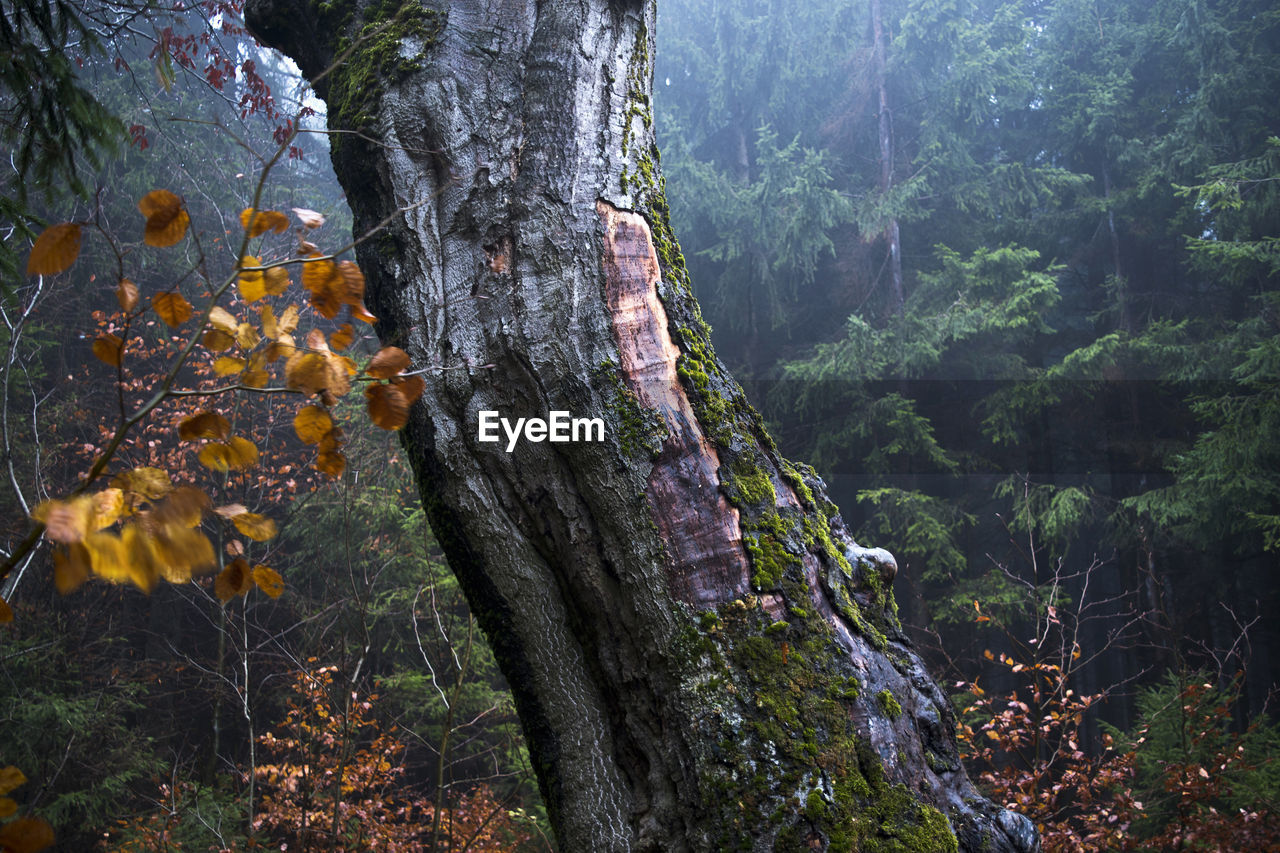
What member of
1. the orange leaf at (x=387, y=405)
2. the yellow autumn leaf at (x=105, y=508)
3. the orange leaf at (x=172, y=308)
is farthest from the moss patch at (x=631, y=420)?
the yellow autumn leaf at (x=105, y=508)

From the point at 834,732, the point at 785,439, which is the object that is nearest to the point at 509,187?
the point at 834,732

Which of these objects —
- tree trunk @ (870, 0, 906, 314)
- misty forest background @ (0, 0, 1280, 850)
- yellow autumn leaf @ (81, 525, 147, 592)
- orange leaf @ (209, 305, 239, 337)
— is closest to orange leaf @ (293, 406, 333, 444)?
orange leaf @ (209, 305, 239, 337)

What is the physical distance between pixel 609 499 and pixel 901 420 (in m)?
9.49

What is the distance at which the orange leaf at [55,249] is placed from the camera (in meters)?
0.91

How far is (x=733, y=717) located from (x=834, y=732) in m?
0.20

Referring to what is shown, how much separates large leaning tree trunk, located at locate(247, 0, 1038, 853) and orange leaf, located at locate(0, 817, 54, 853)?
791 millimetres

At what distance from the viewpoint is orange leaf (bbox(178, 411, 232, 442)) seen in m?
0.97

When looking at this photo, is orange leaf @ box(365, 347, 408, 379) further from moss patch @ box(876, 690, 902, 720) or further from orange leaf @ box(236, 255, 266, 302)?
moss patch @ box(876, 690, 902, 720)

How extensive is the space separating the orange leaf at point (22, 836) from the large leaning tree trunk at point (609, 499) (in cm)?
79

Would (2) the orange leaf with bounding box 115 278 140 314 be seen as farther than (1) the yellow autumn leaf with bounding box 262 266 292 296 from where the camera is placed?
No

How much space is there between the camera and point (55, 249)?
93 cm

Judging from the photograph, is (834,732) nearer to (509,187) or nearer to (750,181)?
(509,187)

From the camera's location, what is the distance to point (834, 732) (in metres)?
1.35

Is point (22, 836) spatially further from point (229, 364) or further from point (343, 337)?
point (343, 337)
